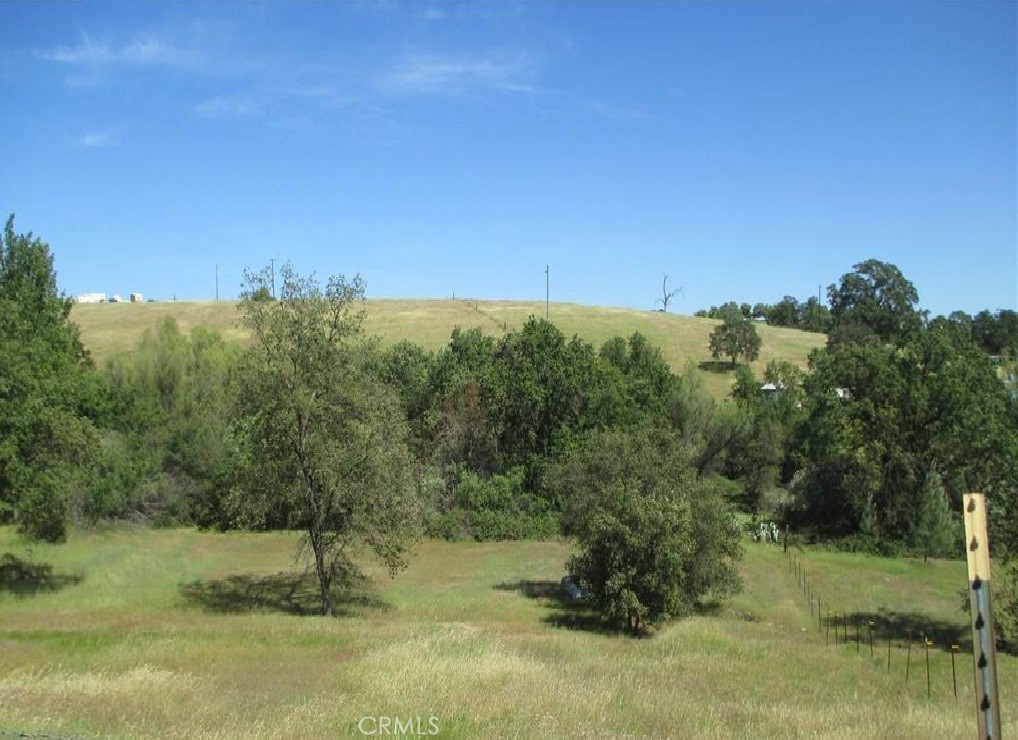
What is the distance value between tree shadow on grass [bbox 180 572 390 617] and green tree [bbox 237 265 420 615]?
7.48 ft

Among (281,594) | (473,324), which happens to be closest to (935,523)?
(281,594)

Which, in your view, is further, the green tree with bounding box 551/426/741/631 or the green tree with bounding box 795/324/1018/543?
the green tree with bounding box 795/324/1018/543

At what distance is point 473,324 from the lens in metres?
100

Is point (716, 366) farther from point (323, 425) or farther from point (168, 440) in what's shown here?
point (323, 425)

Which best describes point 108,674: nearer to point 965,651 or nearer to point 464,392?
point 965,651

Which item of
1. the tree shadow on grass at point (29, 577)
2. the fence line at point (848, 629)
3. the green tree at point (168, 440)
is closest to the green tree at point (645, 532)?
the fence line at point (848, 629)

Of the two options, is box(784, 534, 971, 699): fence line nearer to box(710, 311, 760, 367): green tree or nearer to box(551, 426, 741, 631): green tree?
box(551, 426, 741, 631): green tree

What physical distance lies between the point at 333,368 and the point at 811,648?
649 inches

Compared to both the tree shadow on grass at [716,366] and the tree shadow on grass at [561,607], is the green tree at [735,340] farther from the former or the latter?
the tree shadow on grass at [561,607]

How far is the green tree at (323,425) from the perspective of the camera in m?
29.2

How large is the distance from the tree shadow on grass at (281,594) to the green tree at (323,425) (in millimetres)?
2281

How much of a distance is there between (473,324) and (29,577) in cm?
6761
